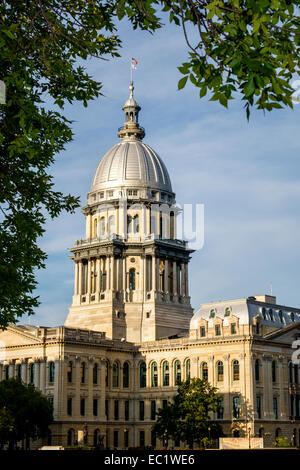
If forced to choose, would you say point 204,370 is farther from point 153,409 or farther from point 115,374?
point 115,374

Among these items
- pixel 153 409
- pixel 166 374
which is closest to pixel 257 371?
pixel 166 374

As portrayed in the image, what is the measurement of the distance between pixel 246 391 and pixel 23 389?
1106 inches

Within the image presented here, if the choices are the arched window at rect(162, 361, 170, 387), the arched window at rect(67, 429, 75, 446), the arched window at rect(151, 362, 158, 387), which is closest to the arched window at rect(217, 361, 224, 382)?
the arched window at rect(162, 361, 170, 387)

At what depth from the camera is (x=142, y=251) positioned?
406ft

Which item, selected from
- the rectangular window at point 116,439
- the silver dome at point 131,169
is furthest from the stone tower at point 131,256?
the rectangular window at point 116,439

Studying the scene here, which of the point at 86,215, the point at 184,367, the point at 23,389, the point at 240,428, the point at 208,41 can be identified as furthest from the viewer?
the point at 86,215

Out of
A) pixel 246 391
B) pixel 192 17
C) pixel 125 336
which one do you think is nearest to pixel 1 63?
pixel 192 17

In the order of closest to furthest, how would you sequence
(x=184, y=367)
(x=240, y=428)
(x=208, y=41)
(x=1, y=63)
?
(x=208, y=41)
(x=1, y=63)
(x=240, y=428)
(x=184, y=367)

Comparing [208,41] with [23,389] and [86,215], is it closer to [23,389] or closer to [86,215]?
[23,389]

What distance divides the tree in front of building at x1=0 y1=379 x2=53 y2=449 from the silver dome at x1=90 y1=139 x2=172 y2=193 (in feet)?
148

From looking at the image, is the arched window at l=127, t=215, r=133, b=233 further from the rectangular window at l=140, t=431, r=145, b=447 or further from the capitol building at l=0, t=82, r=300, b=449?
the rectangular window at l=140, t=431, r=145, b=447

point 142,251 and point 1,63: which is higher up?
point 142,251

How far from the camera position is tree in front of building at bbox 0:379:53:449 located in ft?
292

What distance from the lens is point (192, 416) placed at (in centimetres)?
9375
